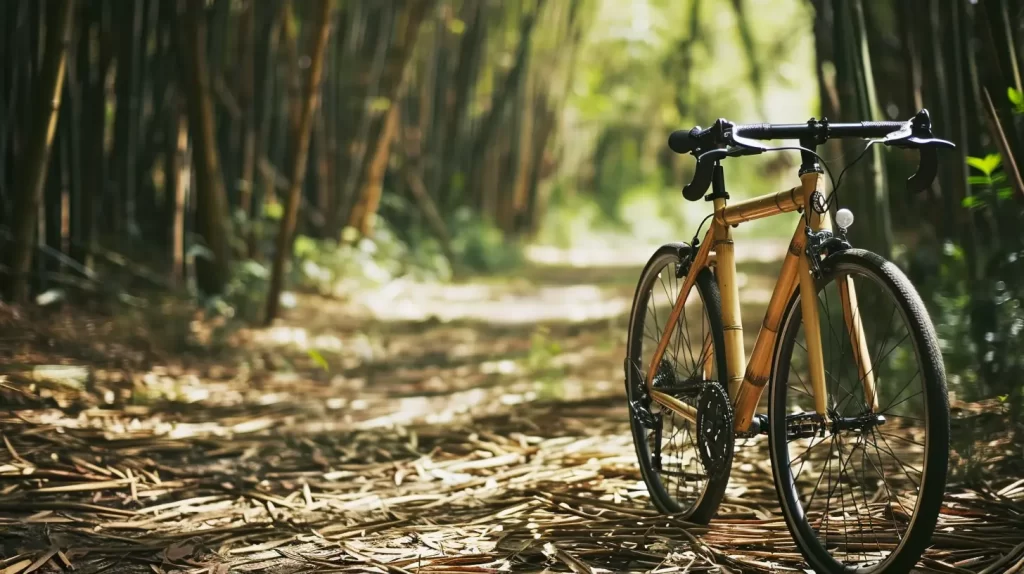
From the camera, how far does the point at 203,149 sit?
19.3ft

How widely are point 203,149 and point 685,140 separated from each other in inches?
164

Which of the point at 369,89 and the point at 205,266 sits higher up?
the point at 369,89

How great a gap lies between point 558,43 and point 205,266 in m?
9.00

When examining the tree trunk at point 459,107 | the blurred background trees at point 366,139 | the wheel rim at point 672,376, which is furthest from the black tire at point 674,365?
the tree trunk at point 459,107

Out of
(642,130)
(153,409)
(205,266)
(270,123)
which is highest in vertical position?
(642,130)

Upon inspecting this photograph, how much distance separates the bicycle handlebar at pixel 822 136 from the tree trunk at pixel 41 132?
321 centimetres

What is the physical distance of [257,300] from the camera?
6.62 m

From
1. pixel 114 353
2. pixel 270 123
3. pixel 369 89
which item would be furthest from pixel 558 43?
pixel 114 353

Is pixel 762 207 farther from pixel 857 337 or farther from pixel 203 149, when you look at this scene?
pixel 203 149

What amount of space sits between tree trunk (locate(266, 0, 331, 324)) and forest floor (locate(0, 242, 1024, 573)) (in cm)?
26

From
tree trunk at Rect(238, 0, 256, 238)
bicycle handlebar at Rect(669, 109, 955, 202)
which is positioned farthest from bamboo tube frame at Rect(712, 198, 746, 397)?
tree trunk at Rect(238, 0, 256, 238)

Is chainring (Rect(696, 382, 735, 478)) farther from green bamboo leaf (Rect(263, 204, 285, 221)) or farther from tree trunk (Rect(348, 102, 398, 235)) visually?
tree trunk (Rect(348, 102, 398, 235))

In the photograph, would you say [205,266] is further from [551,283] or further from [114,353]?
[551,283]

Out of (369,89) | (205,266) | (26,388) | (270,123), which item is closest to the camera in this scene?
(26,388)
